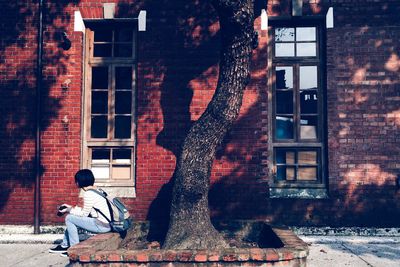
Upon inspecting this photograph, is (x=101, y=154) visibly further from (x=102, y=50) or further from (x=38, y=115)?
(x=102, y=50)

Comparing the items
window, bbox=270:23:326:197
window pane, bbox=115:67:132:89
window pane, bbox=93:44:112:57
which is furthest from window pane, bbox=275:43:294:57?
window pane, bbox=93:44:112:57

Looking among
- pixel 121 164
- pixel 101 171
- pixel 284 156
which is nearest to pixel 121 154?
pixel 121 164

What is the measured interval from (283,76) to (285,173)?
197 cm

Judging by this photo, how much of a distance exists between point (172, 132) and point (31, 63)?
3.16 m

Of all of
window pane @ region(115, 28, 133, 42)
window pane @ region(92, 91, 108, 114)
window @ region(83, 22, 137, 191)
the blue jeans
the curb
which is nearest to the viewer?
the blue jeans

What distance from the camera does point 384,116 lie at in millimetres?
6777

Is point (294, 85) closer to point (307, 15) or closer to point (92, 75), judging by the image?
point (307, 15)

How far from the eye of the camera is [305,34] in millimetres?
7262

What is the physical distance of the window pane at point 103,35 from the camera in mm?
7430

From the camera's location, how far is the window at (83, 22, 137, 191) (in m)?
7.18

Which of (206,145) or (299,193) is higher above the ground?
(206,145)

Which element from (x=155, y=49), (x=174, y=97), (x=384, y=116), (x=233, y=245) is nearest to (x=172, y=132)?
(x=174, y=97)

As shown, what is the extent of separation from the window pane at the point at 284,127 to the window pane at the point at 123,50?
335 centimetres

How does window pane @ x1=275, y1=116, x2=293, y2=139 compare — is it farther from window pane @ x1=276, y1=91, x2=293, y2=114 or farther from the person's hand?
the person's hand
